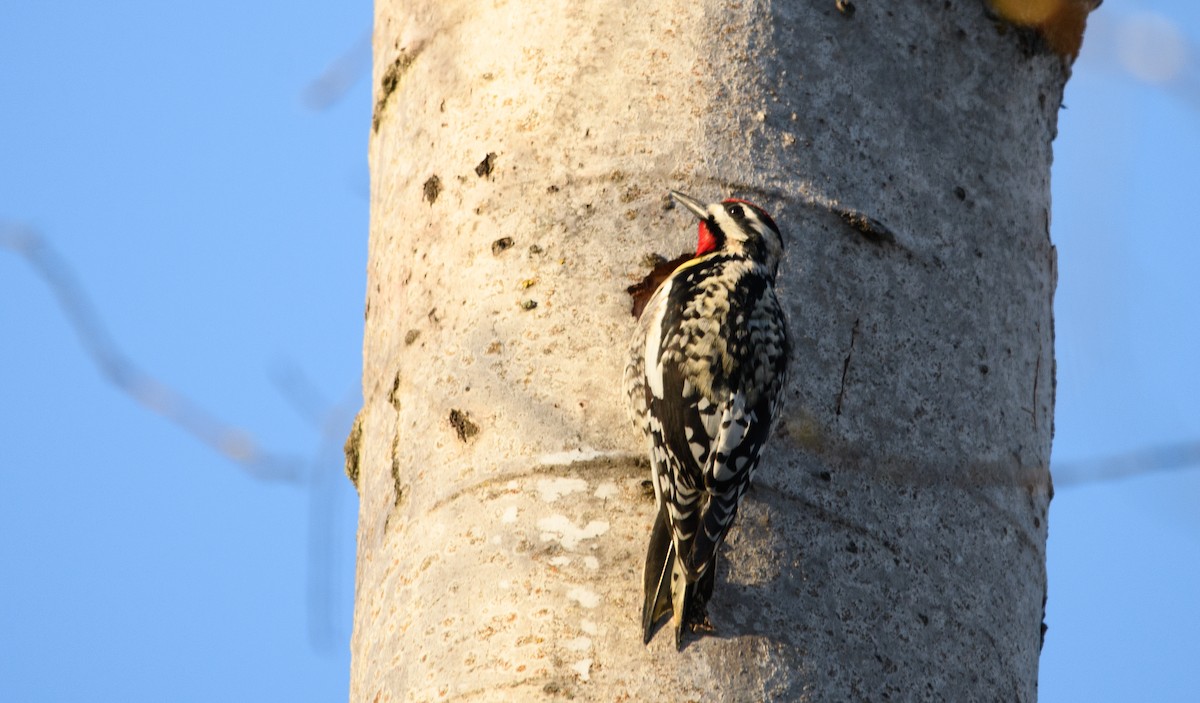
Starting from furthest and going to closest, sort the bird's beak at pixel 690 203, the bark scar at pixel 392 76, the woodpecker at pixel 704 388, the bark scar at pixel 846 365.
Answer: the bark scar at pixel 392 76 → the bird's beak at pixel 690 203 → the bark scar at pixel 846 365 → the woodpecker at pixel 704 388

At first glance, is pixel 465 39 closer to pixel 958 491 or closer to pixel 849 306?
pixel 849 306

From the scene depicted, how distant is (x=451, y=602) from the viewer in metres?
2.83

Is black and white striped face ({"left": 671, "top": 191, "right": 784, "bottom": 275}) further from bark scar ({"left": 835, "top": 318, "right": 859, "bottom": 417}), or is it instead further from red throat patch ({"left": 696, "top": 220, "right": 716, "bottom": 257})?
bark scar ({"left": 835, "top": 318, "right": 859, "bottom": 417})

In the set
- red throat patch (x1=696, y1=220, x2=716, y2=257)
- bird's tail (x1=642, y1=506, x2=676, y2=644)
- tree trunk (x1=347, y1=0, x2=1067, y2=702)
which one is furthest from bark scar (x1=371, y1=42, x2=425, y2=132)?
bird's tail (x1=642, y1=506, x2=676, y2=644)

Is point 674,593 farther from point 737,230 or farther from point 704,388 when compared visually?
point 737,230

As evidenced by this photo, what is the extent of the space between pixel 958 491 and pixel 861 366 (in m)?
0.31

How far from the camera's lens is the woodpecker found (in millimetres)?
2746

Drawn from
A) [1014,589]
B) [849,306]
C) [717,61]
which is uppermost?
[717,61]

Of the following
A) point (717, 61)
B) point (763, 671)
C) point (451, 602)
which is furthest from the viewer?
point (717, 61)

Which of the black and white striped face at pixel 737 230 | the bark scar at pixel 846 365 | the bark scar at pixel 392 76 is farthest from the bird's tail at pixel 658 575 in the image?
the bark scar at pixel 392 76

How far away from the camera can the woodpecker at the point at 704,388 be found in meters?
2.75

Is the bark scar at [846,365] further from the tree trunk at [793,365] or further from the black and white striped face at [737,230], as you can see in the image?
the black and white striped face at [737,230]

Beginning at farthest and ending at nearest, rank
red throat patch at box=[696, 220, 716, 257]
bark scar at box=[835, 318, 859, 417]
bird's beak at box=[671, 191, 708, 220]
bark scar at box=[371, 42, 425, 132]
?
bark scar at box=[371, 42, 425, 132], red throat patch at box=[696, 220, 716, 257], bird's beak at box=[671, 191, 708, 220], bark scar at box=[835, 318, 859, 417]

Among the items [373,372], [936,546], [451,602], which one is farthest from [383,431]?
[936,546]
